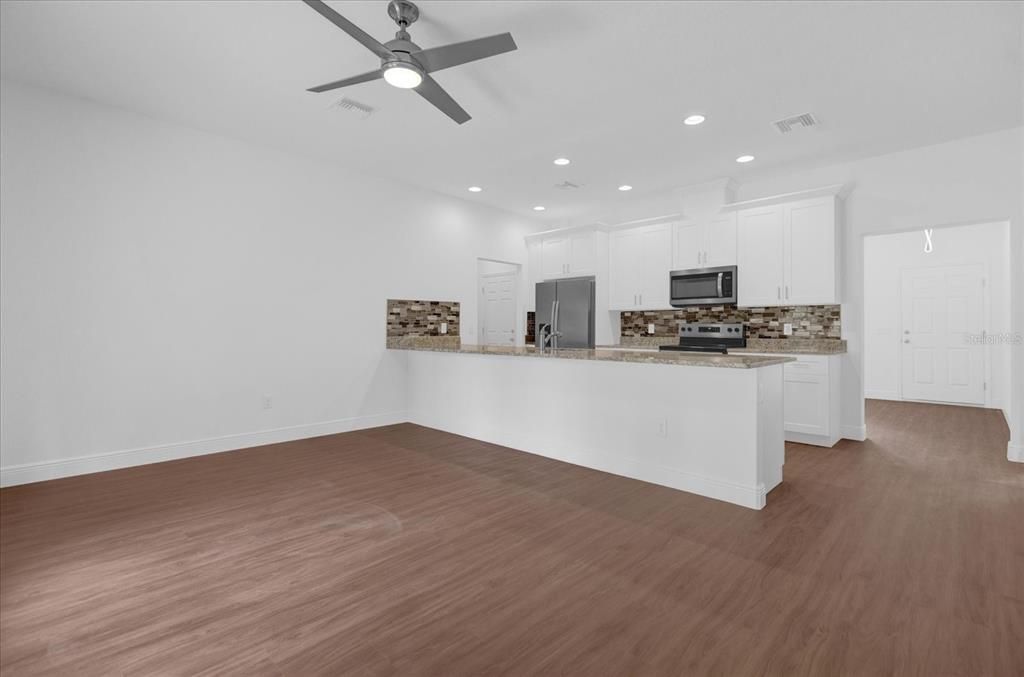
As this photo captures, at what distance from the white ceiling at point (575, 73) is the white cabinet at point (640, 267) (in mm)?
1390

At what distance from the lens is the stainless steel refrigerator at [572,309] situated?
662 cm

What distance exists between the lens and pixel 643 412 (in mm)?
3510

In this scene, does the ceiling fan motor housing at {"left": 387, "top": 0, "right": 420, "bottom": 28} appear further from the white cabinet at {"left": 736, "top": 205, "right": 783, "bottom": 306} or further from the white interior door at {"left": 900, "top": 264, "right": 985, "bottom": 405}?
the white interior door at {"left": 900, "top": 264, "right": 985, "bottom": 405}

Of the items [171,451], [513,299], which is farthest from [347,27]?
[513,299]

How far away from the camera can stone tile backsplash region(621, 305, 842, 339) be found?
16.8 feet

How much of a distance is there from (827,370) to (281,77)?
549cm

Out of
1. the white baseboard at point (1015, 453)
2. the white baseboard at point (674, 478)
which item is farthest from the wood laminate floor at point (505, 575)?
the white baseboard at point (1015, 453)

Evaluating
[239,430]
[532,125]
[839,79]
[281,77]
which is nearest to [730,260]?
[839,79]

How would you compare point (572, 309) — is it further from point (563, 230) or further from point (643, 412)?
point (643, 412)

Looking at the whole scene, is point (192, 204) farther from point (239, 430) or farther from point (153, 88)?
point (239, 430)

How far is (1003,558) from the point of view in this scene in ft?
7.68

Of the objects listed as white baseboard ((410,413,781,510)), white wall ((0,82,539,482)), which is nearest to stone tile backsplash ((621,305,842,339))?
white baseboard ((410,413,781,510))

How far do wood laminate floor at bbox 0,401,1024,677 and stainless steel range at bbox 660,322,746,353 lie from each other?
2084 mm

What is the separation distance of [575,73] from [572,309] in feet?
12.7
